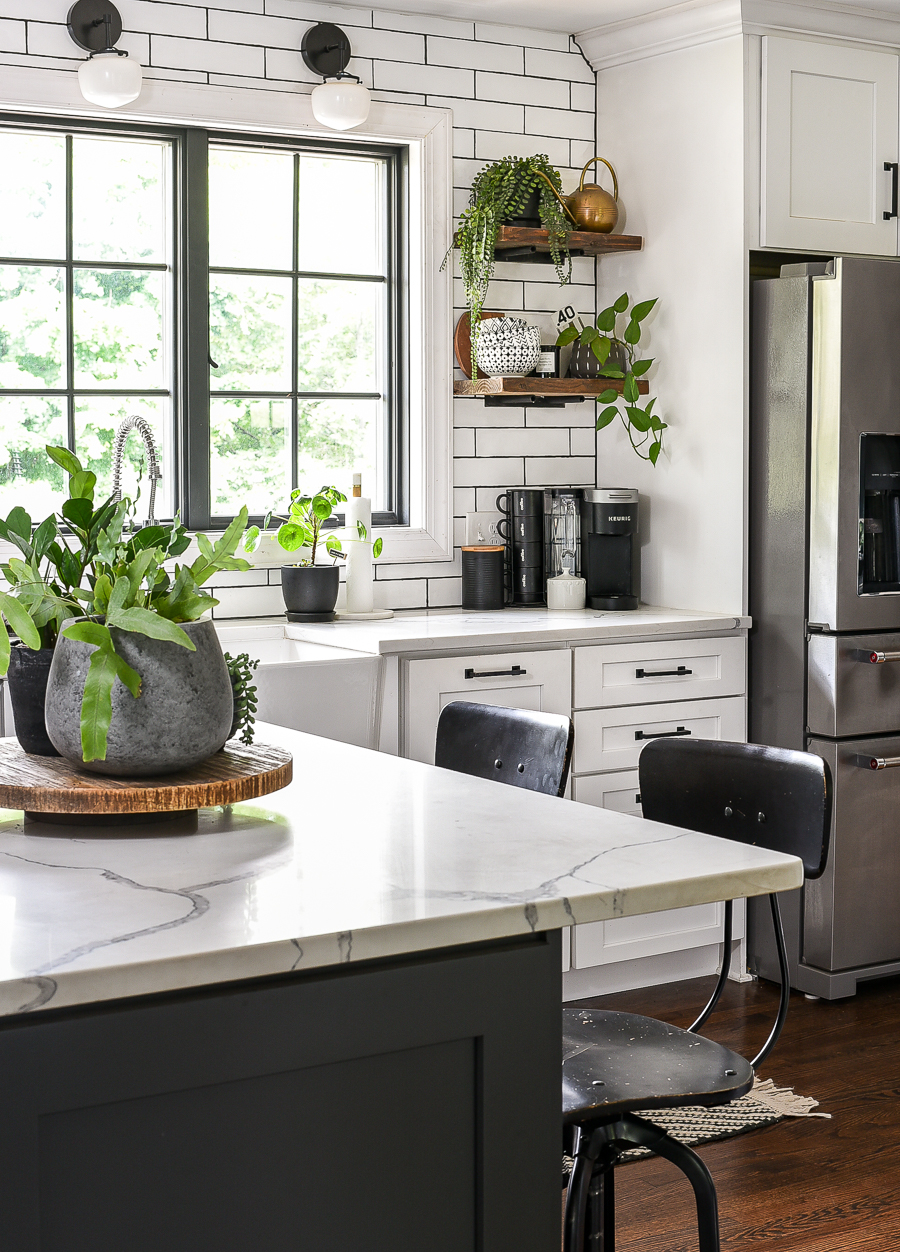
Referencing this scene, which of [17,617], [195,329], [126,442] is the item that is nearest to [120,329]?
[195,329]

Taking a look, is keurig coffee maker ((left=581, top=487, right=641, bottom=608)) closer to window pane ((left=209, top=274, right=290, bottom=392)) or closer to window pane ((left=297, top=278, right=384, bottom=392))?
window pane ((left=297, top=278, right=384, bottom=392))

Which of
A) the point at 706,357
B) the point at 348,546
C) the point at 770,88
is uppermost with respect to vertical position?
the point at 770,88

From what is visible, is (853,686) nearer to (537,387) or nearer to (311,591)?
(537,387)

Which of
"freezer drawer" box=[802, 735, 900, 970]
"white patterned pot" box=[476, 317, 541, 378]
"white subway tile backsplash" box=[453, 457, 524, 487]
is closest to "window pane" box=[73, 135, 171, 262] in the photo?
"white patterned pot" box=[476, 317, 541, 378]

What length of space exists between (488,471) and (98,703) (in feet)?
9.40

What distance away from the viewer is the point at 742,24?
374 centimetres

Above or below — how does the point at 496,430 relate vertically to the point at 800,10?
below

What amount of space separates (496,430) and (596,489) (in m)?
0.35

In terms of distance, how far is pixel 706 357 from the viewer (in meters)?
3.96

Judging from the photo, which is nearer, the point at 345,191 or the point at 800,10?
the point at 800,10

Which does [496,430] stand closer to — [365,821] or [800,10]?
[800,10]

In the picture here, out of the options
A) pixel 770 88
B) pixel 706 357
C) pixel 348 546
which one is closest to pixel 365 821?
pixel 348 546

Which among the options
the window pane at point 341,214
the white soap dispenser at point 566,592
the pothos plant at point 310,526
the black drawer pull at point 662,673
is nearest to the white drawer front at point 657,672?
the black drawer pull at point 662,673

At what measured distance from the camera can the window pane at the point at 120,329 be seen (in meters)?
3.79
